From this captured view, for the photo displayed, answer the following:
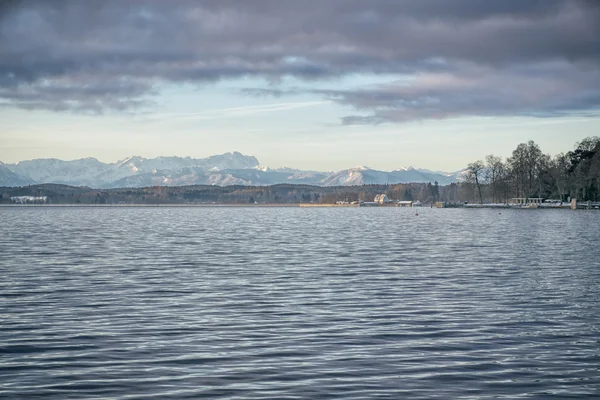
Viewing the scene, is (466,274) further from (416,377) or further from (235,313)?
(416,377)

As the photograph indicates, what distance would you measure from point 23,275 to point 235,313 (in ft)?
62.4

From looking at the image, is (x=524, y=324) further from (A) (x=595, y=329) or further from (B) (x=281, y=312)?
(B) (x=281, y=312)

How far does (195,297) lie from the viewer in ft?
108

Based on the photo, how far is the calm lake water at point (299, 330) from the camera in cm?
1822

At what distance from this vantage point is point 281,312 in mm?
28797

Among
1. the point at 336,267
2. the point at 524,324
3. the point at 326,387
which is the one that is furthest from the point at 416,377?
the point at 336,267

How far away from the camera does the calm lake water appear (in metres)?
18.2

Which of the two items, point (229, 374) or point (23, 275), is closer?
point (229, 374)

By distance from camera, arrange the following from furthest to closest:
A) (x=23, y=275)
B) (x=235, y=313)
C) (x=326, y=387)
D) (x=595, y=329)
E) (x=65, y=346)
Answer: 1. (x=23, y=275)
2. (x=235, y=313)
3. (x=595, y=329)
4. (x=65, y=346)
5. (x=326, y=387)

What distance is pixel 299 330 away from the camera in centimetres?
2494

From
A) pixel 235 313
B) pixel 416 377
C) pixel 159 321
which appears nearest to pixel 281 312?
pixel 235 313

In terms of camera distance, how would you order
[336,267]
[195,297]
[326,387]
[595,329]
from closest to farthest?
[326,387], [595,329], [195,297], [336,267]

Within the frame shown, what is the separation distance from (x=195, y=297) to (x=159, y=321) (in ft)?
20.5

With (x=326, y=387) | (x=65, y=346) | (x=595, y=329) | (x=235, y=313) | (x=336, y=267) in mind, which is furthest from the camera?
(x=336, y=267)
